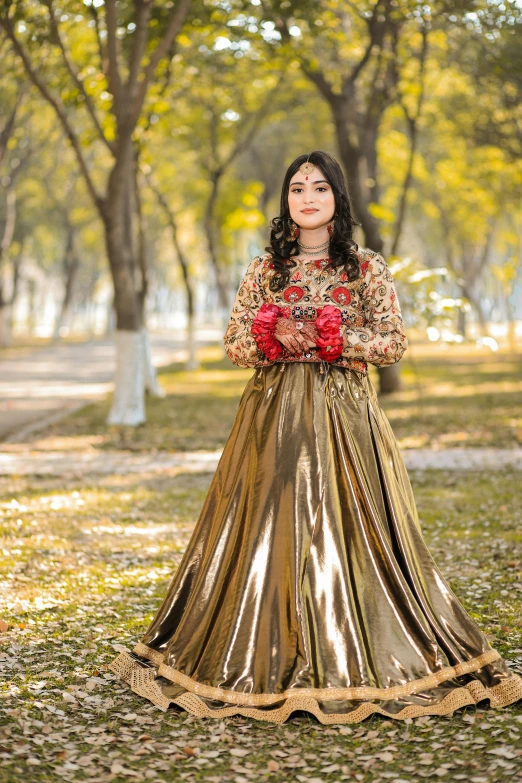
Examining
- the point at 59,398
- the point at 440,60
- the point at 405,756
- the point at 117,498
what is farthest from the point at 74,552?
the point at 440,60

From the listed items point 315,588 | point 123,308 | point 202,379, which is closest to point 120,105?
point 123,308

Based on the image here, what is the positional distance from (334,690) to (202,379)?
20073 mm

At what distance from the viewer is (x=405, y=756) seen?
12.6 ft

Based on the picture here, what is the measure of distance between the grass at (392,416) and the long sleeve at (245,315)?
8328mm

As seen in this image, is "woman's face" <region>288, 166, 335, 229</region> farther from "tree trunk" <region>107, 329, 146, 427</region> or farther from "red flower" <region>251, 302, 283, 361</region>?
"tree trunk" <region>107, 329, 146, 427</region>

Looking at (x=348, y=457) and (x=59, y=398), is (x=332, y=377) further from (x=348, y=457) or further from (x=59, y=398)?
(x=59, y=398)

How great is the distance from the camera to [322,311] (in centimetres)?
431

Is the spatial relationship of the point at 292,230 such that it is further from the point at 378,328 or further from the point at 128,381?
the point at 128,381

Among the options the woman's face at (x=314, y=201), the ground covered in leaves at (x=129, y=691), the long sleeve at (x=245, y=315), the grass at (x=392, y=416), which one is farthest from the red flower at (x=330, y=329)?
the grass at (x=392, y=416)

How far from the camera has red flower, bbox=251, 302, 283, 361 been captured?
4328mm

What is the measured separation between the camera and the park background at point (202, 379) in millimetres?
4027

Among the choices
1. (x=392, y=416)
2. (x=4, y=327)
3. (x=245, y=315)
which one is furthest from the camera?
(x=4, y=327)

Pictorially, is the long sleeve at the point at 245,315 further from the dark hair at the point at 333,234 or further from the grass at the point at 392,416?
the grass at the point at 392,416

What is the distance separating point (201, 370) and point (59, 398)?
770cm
